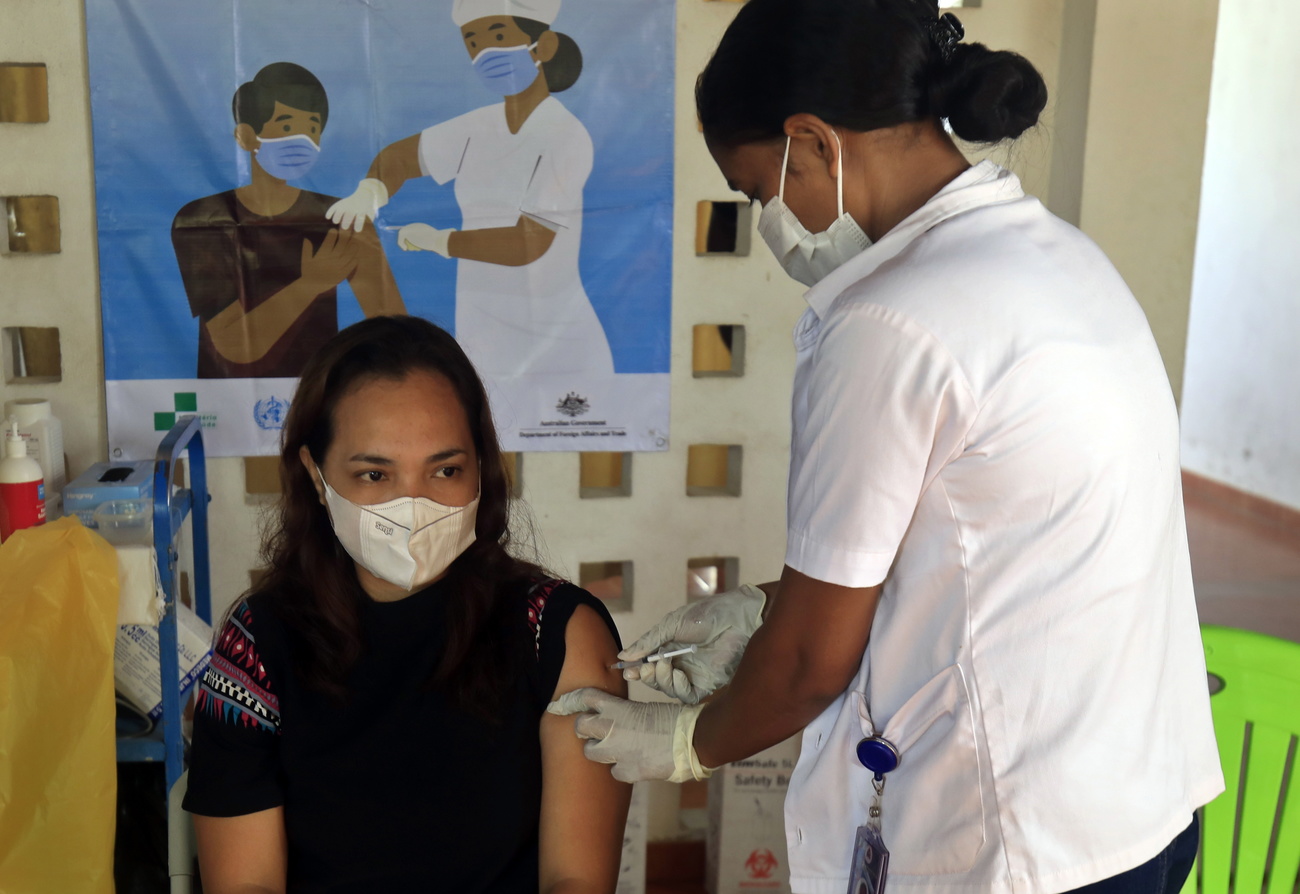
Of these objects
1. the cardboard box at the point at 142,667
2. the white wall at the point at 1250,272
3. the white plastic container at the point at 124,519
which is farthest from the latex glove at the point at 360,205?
the white wall at the point at 1250,272

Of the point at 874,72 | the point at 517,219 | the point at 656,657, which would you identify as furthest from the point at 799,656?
the point at 517,219

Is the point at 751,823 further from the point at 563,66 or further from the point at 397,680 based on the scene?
the point at 563,66

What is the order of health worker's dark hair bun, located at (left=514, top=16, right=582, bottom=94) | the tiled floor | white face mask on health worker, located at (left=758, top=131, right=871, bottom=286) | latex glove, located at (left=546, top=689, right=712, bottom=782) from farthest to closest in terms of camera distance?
the tiled floor < health worker's dark hair bun, located at (left=514, top=16, right=582, bottom=94) < latex glove, located at (left=546, top=689, right=712, bottom=782) < white face mask on health worker, located at (left=758, top=131, right=871, bottom=286)

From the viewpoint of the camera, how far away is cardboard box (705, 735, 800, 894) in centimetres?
239

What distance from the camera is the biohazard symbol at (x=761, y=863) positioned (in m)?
2.44

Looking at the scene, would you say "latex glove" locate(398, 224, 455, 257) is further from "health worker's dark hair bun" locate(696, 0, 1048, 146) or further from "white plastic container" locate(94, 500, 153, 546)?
"health worker's dark hair bun" locate(696, 0, 1048, 146)

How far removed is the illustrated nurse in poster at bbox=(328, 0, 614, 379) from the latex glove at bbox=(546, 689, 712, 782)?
3.67ft

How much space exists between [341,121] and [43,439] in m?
0.81

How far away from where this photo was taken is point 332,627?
1432 millimetres

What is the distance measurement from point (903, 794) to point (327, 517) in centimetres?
85

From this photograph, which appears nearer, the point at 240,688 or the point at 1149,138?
the point at 240,688

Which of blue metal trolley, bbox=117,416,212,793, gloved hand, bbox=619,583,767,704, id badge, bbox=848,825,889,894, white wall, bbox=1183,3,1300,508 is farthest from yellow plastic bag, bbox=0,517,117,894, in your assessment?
white wall, bbox=1183,3,1300,508

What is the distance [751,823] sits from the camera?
2.42 meters

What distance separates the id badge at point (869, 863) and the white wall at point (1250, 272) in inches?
180
